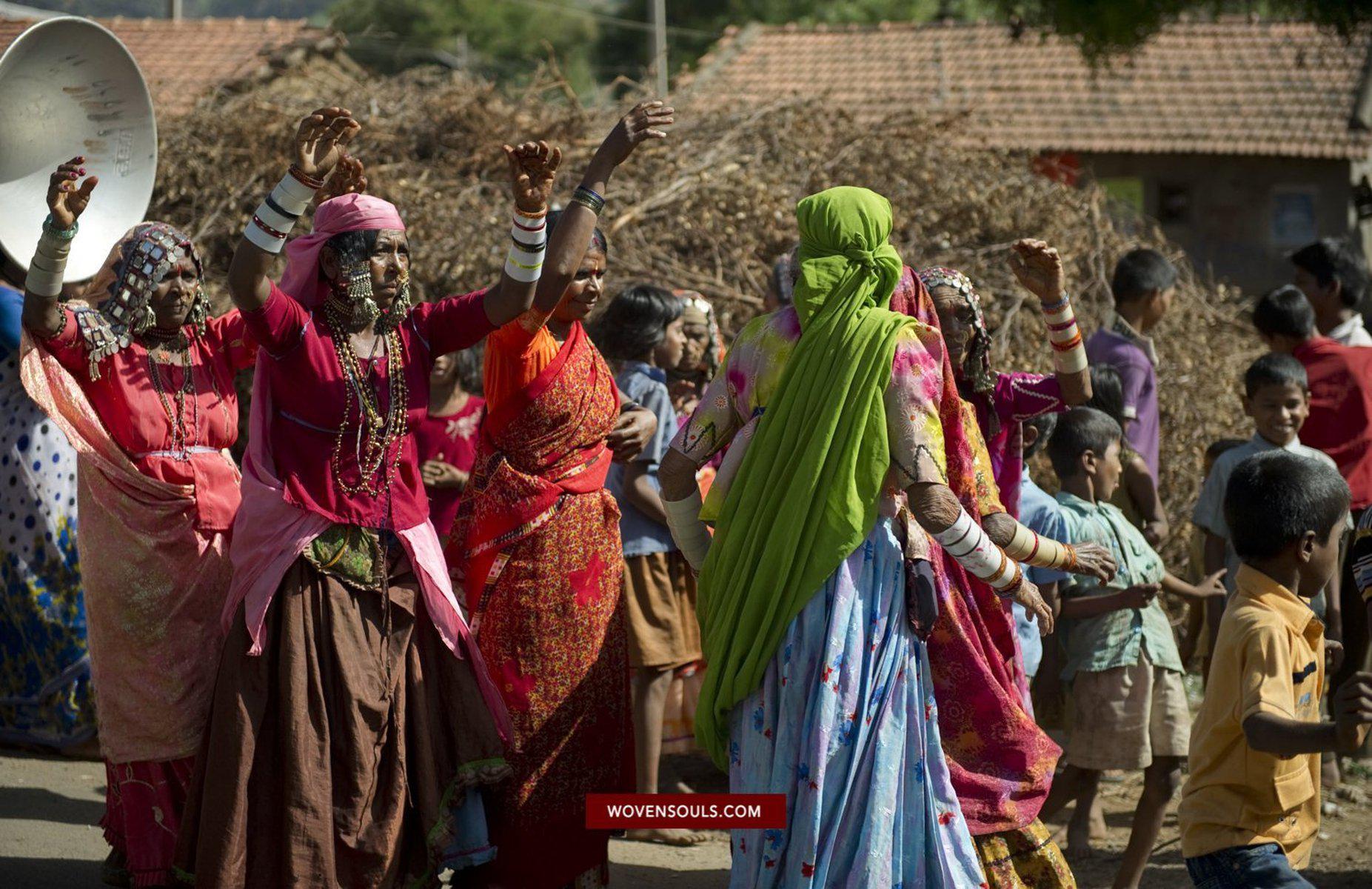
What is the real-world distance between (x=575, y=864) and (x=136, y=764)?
1.38 metres

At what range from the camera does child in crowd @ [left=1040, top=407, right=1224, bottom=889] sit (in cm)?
500

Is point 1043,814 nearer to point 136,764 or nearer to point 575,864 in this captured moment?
point 575,864

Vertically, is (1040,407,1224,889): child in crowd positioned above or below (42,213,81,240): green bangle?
below

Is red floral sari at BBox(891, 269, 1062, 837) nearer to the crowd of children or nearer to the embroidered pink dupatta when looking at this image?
the crowd of children

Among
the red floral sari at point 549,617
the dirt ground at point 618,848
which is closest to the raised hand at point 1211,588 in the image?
the dirt ground at point 618,848

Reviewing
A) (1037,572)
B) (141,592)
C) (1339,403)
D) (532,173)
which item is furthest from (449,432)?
(1339,403)

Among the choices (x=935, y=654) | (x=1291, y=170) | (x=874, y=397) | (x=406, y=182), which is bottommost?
(x=935, y=654)

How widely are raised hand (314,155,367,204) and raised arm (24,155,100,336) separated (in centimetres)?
70

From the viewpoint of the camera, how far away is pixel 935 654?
3934 millimetres

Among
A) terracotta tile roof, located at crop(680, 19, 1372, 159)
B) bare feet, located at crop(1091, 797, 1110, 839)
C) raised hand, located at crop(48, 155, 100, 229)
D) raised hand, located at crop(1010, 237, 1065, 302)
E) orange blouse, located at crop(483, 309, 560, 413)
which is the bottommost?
bare feet, located at crop(1091, 797, 1110, 839)

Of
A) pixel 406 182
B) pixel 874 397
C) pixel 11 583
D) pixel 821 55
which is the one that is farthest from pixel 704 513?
pixel 821 55

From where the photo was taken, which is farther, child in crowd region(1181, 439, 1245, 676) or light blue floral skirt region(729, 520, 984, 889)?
child in crowd region(1181, 439, 1245, 676)

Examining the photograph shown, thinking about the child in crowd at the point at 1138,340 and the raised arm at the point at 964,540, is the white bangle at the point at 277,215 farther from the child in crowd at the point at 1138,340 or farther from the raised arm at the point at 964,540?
the child in crowd at the point at 1138,340

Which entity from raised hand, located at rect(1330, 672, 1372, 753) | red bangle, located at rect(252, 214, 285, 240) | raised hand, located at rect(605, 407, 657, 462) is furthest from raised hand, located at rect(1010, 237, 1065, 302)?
red bangle, located at rect(252, 214, 285, 240)
